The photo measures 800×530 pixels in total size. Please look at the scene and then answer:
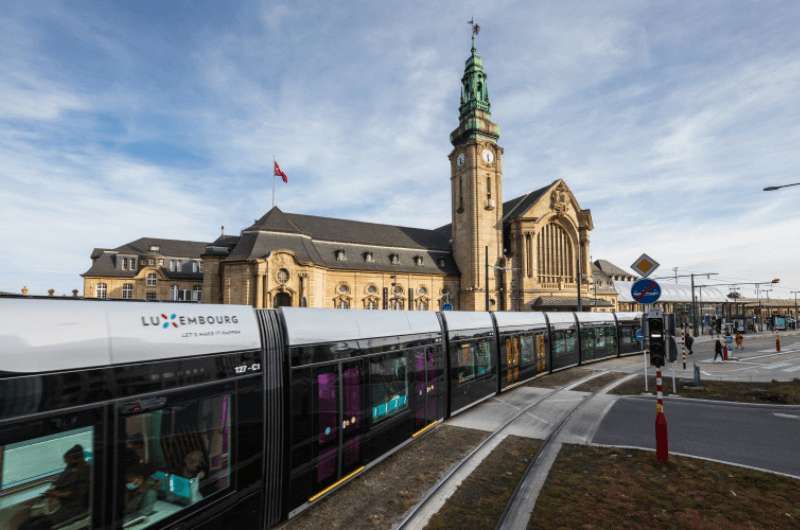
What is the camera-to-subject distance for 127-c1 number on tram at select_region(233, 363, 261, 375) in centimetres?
522

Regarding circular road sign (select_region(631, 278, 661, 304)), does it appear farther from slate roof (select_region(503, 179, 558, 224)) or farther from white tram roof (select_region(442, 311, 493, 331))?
slate roof (select_region(503, 179, 558, 224))

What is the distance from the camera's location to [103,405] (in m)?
3.77

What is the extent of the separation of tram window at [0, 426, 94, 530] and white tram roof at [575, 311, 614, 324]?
23.5 m

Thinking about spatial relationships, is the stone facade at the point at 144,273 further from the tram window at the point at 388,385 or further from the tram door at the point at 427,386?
the tram window at the point at 388,385

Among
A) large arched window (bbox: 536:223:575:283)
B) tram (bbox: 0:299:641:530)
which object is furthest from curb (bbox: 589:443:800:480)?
large arched window (bbox: 536:223:575:283)

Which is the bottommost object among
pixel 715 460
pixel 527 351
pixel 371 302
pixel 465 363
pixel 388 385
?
pixel 715 460

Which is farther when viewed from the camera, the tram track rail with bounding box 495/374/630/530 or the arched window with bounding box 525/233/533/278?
the arched window with bounding box 525/233/533/278

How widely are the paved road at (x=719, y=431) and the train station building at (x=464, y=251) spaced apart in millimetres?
34775

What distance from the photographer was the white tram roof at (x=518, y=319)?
50.9 ft

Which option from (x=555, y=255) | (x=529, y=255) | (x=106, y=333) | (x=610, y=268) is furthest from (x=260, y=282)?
(x=610, y=268)

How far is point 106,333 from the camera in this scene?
3.96m

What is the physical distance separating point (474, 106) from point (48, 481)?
57.5 m

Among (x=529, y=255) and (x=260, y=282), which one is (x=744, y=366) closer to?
(x=529, y=255)

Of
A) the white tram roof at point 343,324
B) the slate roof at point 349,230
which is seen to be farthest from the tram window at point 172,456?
the slate roof at point 349,230
